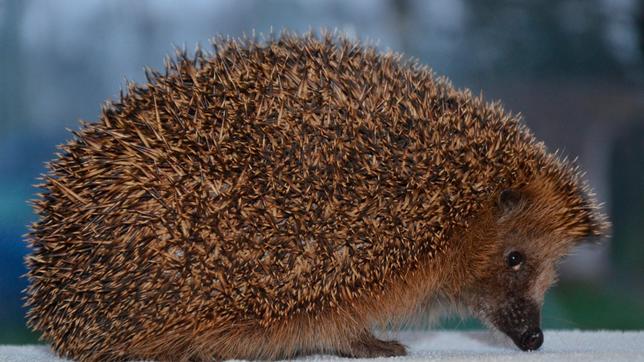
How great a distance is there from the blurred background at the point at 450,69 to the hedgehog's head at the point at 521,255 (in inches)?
36.3

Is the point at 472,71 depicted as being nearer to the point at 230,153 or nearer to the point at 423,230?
the point at 423,230

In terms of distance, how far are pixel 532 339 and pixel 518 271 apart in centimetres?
22

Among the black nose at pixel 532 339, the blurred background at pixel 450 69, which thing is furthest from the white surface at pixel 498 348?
the blurred background at pixel 450 69

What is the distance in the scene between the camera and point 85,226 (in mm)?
2207

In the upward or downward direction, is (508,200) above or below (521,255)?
above

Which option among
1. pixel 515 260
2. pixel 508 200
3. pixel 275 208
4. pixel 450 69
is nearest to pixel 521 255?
pixel 515 260

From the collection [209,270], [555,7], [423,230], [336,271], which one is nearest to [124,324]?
[209,270]

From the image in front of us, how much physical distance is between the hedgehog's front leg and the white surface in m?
0.06

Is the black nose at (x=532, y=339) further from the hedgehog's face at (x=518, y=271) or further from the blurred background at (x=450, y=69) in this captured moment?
the blurred background at (x=450, y=69)

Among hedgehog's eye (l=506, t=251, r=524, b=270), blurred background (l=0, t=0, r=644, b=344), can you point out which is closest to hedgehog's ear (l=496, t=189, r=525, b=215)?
hedgehog's eye (l=506, t=251, r=524, b=270)

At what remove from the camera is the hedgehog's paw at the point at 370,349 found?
102 inches

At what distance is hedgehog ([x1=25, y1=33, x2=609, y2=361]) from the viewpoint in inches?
85.0

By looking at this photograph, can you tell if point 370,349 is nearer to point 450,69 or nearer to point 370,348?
point 370,348

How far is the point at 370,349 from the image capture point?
262 centimetres
